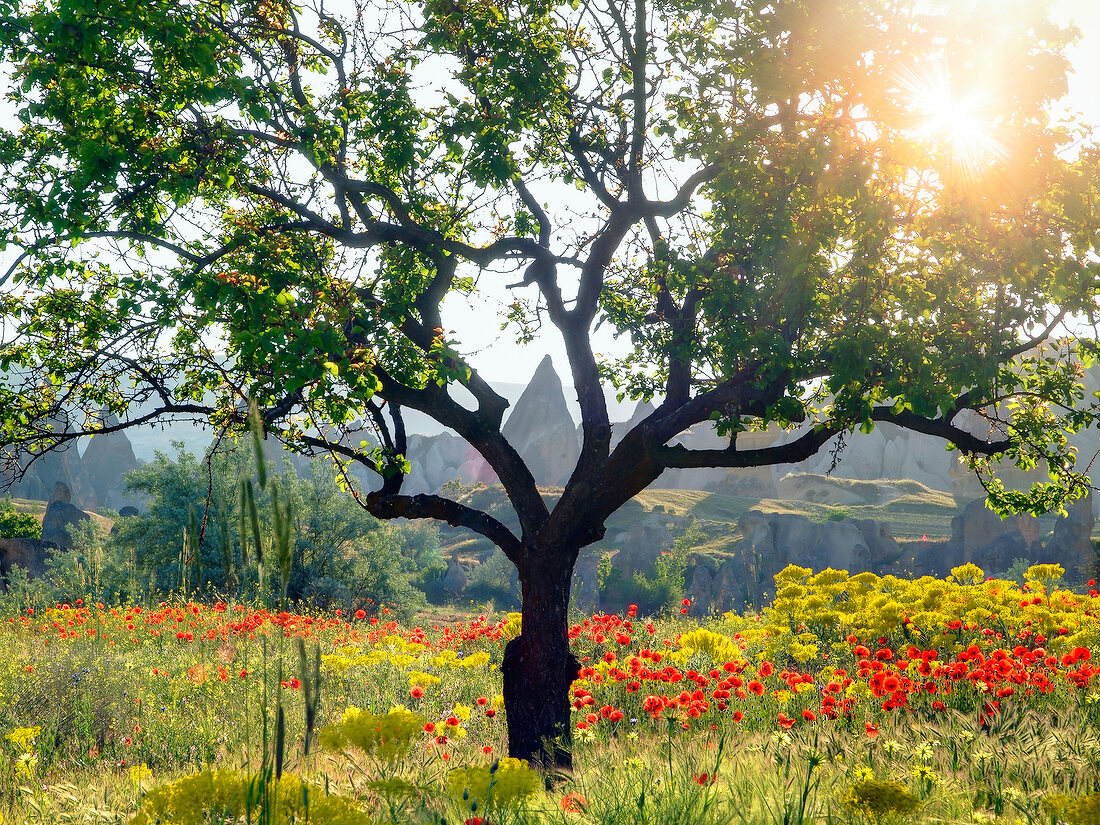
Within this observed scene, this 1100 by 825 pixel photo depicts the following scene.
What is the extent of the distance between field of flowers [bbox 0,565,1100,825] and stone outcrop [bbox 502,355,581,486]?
90724mm

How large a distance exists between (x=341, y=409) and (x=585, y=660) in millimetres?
6264

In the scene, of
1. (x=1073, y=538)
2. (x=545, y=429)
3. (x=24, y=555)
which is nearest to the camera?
(x=24, y=555)

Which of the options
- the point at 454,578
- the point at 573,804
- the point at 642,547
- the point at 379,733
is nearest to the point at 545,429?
the point at 454,578

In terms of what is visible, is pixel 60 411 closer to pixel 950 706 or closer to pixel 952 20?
pixel 952 20

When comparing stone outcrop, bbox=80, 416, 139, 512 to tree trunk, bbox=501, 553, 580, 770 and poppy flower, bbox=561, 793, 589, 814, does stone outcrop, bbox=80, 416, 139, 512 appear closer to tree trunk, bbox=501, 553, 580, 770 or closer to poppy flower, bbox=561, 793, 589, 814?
tree trunk, bbox=501, 553, 580, 770

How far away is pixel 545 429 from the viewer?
346 ft

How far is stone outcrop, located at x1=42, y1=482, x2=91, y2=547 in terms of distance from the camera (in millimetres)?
45625

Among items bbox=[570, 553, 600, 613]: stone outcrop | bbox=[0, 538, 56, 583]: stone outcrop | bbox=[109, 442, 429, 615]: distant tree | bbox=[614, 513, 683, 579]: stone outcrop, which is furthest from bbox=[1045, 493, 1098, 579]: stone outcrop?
bbox=[0, 538, 56, 583]: stone outcrop

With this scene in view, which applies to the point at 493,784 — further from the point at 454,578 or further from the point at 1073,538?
the point at 1073,538

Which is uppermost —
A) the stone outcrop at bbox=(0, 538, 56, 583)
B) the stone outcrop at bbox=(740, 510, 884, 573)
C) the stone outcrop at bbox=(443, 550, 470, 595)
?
the stone outcrop at bbox=(740, 510, 884, 573)

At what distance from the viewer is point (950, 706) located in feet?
21.8

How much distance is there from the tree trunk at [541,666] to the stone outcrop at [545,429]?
93.2 meters

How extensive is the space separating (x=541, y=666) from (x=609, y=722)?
1453mm

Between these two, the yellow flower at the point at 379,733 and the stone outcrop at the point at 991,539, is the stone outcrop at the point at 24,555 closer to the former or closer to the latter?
the yellow flower at the point at 379,733
